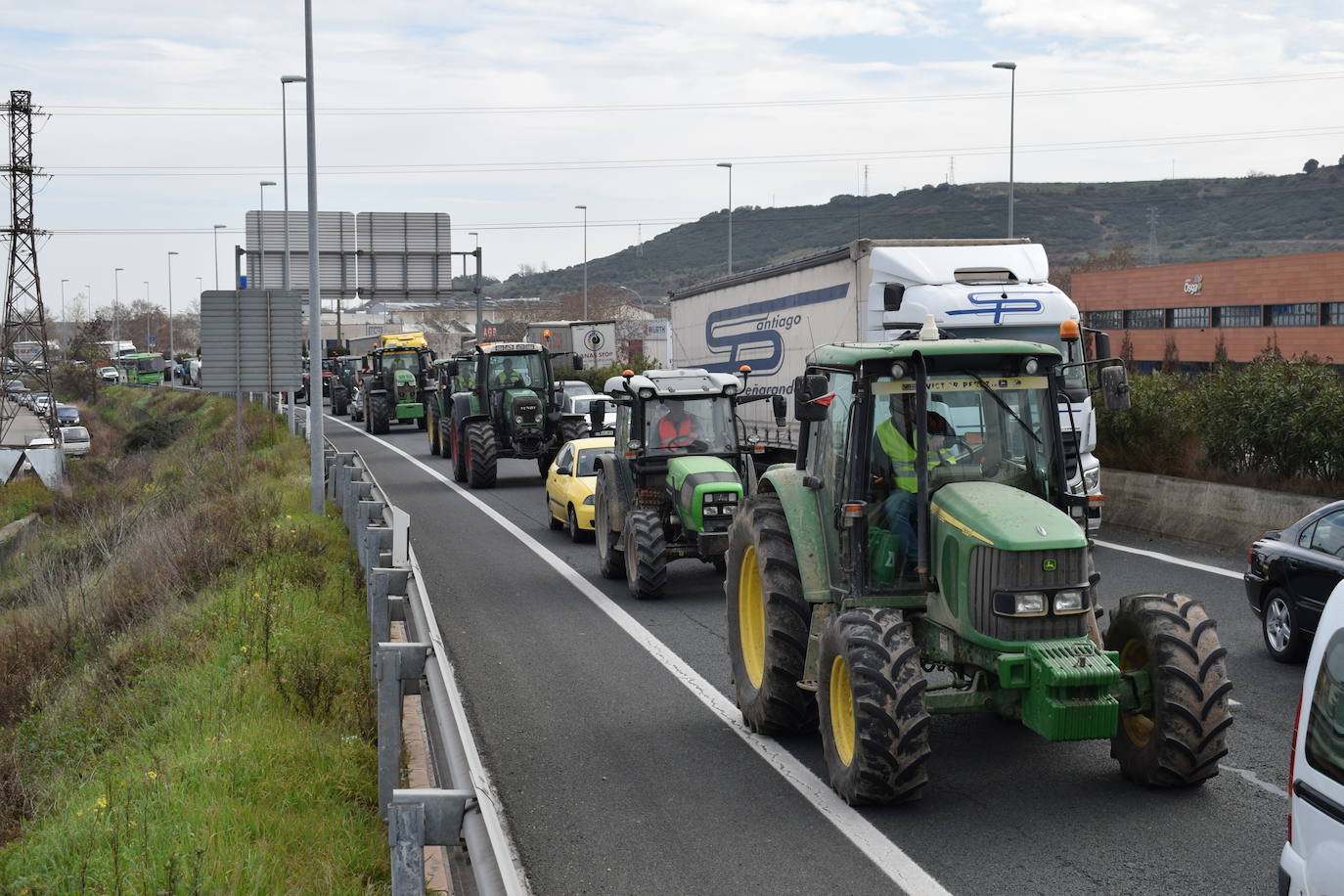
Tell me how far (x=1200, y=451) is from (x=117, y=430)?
66.2 m

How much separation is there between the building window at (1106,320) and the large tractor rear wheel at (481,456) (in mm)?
52776

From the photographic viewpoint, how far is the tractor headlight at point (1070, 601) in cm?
745

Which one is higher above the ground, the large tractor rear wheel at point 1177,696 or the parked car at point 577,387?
the parked car at point 577,387

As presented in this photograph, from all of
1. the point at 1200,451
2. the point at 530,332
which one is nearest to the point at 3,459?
the point at 530,332

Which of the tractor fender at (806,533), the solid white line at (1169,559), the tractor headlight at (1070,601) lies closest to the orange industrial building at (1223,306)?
the solid white line at (1169,559)

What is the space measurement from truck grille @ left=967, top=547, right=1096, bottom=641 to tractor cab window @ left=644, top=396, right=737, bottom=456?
347 inches

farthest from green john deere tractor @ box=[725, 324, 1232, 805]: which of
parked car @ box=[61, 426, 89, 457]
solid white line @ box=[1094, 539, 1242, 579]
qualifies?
parked car @ box=[61, 426, 89, 457]

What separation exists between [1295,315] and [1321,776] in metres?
63.1

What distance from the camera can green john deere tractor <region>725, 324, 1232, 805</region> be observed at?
740 centimetres

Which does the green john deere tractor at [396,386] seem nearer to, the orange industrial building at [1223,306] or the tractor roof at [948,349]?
the orange industrial building at [1223,306]

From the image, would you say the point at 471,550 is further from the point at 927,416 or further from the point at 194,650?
the point at 927,416

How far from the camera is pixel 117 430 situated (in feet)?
247

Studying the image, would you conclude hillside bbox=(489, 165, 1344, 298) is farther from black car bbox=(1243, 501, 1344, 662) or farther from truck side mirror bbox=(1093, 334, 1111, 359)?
black car bbox=(1243, 501, 1344, 662)

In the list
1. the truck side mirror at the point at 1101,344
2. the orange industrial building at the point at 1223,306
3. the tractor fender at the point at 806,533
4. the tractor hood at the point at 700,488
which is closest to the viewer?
the tractor fender at the point at 806,533
